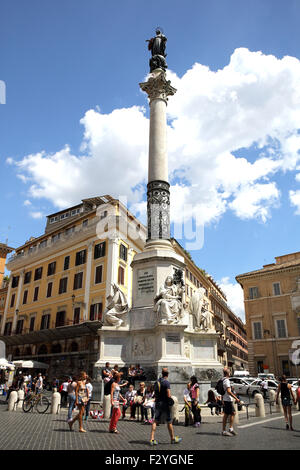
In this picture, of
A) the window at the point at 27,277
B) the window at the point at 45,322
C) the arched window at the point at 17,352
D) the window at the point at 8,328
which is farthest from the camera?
the window at the point at 27,277

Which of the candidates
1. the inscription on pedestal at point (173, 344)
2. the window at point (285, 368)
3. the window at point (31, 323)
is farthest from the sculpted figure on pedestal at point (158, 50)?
the window at point (285, 368)

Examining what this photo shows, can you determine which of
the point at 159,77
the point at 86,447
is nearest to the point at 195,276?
the point at 159,77

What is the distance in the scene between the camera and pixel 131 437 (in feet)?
25.1

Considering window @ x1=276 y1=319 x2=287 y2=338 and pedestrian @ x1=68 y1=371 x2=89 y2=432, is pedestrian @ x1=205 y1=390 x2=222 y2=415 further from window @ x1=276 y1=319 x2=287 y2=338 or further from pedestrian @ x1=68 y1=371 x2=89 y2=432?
window @ x1=276 y1=319 x2=287 y2=338

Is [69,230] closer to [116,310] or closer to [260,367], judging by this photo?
[260,367]

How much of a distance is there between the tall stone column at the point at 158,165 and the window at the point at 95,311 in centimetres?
1822

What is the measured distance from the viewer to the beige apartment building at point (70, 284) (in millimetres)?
33625

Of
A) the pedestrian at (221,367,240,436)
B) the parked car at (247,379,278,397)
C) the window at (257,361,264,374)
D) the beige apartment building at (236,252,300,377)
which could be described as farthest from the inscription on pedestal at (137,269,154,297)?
the window at (257,361,264,374)

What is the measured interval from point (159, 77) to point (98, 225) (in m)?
20.1

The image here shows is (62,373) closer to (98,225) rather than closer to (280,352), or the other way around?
(98,225)

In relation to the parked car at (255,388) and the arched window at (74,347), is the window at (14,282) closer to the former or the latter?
the arched window at (74,347)

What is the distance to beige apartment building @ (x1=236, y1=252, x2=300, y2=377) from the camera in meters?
40.1

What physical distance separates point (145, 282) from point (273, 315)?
3212 centimetres

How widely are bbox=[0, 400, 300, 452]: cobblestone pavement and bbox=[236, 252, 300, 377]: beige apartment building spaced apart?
32.0m
